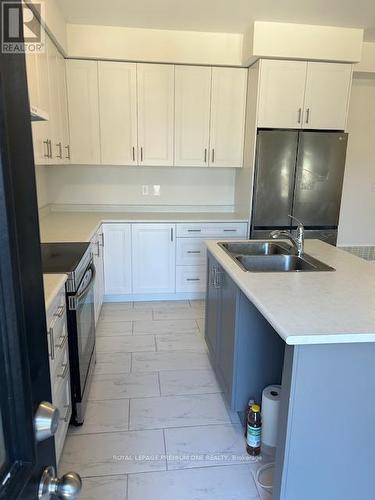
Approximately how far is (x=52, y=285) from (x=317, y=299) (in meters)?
1.19

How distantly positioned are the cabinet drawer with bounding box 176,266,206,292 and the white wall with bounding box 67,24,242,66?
2054mm

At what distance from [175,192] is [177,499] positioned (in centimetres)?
315

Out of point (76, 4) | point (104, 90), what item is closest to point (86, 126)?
point (104, 90)

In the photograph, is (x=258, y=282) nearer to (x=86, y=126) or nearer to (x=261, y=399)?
(x=261, y=399)

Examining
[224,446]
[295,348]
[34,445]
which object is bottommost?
[224,446]

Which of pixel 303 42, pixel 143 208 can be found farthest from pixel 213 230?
pixel 303 42

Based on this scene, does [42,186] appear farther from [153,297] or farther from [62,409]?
[62,409]

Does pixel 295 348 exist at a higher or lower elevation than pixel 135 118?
lower

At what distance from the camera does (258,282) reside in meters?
1.82

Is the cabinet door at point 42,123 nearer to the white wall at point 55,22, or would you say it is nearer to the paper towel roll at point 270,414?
the white wall at point 55,22

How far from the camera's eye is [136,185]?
4.16 metres

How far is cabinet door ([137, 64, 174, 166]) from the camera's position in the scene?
3.61 meters

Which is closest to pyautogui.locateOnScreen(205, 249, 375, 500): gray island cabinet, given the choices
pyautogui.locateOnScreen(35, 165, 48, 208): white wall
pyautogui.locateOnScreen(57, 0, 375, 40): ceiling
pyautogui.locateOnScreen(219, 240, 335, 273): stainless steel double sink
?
pyautogui.locateOnScreen(219, 240, 335, 273): stainless steel double sink

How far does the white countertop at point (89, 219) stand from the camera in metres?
2.89
